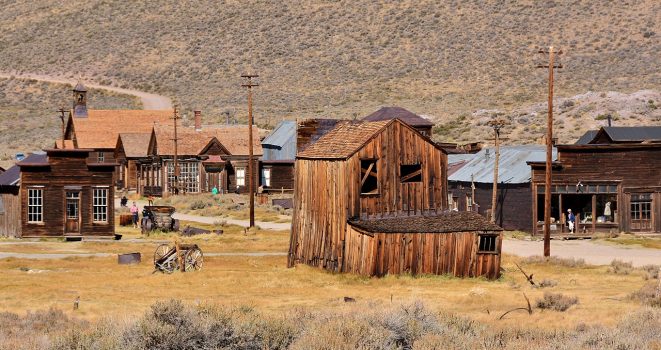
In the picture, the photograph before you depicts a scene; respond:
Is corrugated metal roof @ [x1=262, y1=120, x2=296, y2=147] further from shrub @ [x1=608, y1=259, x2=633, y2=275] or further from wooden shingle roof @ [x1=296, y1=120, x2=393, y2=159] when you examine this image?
shrub @ [x1=608, y1=259, x2=633, y2=275]

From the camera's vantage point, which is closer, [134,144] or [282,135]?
[282,135]

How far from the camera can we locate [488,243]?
3294 centimetres

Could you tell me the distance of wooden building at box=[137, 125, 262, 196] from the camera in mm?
74750

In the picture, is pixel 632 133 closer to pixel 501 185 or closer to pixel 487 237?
pixel 501 185

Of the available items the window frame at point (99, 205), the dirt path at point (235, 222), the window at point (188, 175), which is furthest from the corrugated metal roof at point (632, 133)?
the window at point (188, 175)

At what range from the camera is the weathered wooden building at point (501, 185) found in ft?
165

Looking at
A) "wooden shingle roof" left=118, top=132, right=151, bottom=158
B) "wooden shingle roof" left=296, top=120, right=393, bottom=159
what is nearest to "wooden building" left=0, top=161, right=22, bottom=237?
"wooden shingle roof" left=296, top=120, right=393, bottom=159

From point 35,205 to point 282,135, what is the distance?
34.7 metres

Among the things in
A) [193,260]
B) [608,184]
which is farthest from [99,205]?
[608,184]

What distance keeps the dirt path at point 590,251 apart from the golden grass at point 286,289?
3.92 metres

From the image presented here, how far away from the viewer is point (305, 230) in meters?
36.1

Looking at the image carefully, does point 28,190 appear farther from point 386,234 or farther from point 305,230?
point 386,234

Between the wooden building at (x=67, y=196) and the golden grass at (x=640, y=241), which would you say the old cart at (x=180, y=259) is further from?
the golden grass at (x=640, y=241)

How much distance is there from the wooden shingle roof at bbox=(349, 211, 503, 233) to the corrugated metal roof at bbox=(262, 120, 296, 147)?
42.9 metres
